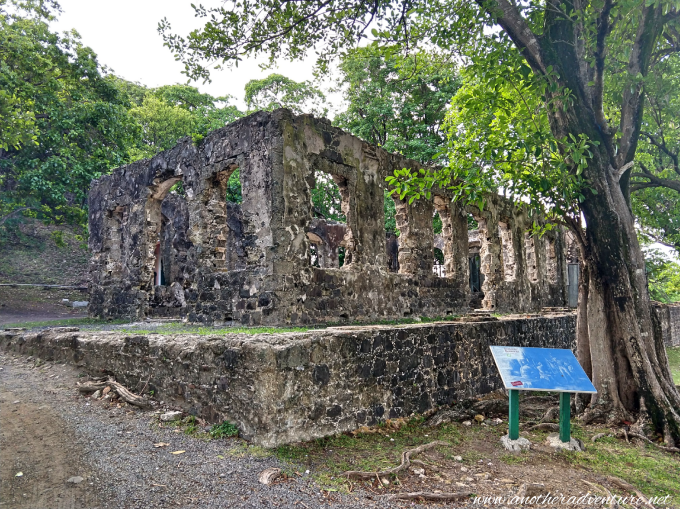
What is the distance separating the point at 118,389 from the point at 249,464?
9.55 feet

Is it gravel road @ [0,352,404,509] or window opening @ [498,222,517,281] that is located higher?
window opening @ [498,222,517,281]

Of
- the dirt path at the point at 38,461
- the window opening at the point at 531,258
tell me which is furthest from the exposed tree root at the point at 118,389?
the window opening at the point at 531,258

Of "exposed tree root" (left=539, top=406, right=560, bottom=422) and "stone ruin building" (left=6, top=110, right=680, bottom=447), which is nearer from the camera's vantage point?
"stone ruin building" (left=6, top=110, right=680, bottom=447)

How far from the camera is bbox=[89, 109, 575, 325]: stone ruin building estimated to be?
26.0 feet

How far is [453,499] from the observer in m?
3.87

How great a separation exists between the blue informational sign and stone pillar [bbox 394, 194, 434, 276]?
17.8ft

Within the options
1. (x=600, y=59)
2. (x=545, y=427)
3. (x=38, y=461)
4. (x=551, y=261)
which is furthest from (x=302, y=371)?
(x=551, y=261)

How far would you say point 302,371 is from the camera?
4949 millimetres

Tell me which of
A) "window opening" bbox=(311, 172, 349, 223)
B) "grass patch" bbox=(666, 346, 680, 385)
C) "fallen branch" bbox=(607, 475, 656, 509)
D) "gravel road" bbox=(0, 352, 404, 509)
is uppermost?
"window opening" bbox=(311, 172, 349, 223)

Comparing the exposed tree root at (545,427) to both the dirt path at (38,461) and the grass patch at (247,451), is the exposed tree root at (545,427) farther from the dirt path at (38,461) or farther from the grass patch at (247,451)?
the dirt path at (38,461)

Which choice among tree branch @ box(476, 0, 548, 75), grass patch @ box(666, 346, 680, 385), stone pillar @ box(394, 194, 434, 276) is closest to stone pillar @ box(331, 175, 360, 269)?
stone pillar @ box(394, 194, 434, 276)

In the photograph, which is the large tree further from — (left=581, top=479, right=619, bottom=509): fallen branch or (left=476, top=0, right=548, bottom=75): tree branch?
(left=581, top=479, right=619, bottom=509): fallen branch

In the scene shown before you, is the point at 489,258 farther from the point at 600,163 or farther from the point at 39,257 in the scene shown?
the point at 39,257

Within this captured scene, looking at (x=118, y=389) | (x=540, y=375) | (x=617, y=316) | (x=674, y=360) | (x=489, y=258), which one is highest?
(x=489, y=258)
